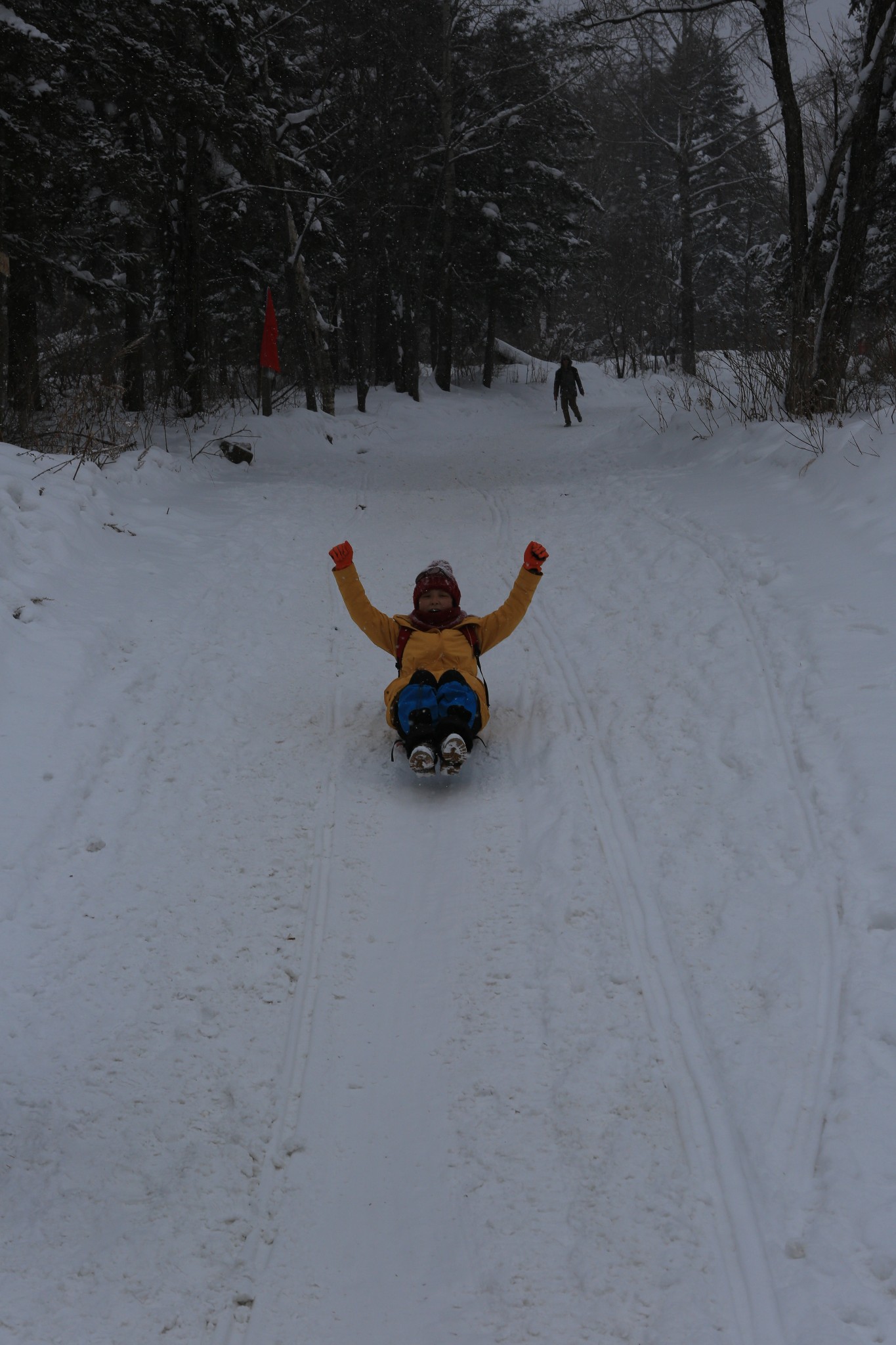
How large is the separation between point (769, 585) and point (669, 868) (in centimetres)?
326

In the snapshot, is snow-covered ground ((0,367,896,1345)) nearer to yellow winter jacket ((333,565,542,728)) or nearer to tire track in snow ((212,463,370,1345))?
tire track in snow ((212,463,370,1345))

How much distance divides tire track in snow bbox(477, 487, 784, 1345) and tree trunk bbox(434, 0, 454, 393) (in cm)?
2034

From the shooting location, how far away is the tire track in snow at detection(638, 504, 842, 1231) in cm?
290

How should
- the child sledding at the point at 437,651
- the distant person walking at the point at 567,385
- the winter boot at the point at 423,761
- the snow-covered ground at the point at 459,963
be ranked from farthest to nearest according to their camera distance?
the distant person walking at the point at 567,385 → the child sledding at the point at 437,651 → the winter boot at the point at 423,761 → the snow-covered ground at the point at 459,963

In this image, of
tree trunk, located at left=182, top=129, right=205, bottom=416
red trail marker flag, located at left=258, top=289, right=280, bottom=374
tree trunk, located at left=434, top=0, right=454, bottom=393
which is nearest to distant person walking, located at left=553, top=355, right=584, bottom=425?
tree trunk, located at left=434, top=0, right=454, bottom=393

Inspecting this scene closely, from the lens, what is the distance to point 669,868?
14.3 ft

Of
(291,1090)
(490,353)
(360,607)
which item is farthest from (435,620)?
(490,353)

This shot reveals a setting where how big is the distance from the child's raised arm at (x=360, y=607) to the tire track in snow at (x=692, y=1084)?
1563 millimetres

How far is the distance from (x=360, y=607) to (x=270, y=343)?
9.73m

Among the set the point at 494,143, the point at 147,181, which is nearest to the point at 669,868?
the point at 147,181

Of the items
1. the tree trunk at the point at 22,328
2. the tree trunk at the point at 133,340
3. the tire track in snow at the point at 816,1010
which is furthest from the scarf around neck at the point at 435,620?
the tree trunk at the point at 133,340

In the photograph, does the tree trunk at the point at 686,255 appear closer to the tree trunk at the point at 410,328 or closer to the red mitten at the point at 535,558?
the tree trunk at the point at 410,328

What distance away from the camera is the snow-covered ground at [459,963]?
8.65ft

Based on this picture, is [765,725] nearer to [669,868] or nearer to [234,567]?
[669,868]
